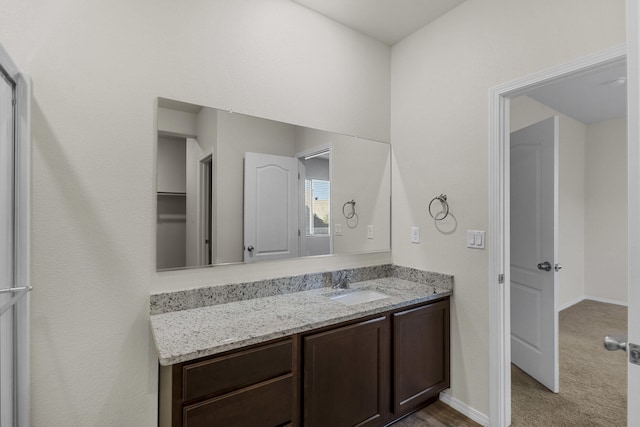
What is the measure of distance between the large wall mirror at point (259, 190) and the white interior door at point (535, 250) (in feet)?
3.51

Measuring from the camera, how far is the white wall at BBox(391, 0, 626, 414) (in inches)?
66.6

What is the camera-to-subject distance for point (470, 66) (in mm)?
2047

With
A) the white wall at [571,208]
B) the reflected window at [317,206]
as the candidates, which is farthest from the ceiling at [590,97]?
the reflected window at [317,206]

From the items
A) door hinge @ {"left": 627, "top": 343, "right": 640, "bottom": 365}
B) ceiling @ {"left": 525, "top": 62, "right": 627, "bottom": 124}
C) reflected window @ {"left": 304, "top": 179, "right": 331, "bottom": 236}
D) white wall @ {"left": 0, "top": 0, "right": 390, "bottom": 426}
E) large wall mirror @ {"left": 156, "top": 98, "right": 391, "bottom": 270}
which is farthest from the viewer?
ceiling @ {"left": 525, "top": 62, "right": 627, "bottom": 124}

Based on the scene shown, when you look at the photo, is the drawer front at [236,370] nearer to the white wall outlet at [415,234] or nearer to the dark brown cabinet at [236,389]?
the dark brown cabinet at [236,389]

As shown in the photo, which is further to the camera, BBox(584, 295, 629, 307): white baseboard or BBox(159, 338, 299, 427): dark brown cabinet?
BBox(584, 295, 629, 307): white baseboard

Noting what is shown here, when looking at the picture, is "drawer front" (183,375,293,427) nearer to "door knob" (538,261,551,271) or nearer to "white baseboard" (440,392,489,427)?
"white baseboard" (440,392,489,427)

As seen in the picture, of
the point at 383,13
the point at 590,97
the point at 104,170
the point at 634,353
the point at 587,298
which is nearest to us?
the point at 634,353

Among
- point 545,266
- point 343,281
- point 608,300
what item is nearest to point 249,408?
point 343,281

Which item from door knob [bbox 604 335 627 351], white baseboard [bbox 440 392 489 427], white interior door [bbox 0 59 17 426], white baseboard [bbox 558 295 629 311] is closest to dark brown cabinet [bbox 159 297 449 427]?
white baseboard [bbox 440 392 489 427]

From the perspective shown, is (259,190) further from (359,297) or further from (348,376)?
(348,376)

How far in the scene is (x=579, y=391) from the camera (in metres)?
2.27

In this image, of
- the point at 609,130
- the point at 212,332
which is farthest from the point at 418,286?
the point at 609,130

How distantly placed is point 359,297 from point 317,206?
0.70 m
